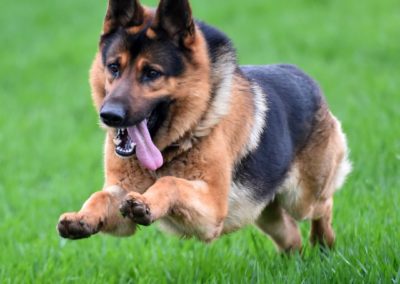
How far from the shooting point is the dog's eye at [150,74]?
4.75 meters

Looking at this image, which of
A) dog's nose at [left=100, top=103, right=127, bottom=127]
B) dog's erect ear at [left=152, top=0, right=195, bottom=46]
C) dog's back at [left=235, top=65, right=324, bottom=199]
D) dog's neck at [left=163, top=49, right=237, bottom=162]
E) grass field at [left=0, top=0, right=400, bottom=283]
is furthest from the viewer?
grass field at [left=0, top=0, right=400, bottom=283]

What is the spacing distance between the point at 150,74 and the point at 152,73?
0.04ft

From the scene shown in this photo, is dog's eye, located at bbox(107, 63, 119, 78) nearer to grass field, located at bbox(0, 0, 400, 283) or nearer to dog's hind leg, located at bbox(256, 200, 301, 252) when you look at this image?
grass field, located at bbox(0, 0, 400, 283)

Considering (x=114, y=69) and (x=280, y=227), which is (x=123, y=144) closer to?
(x=114, y=69)

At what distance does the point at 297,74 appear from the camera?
20.3ft

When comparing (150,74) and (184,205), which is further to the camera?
(150,74)

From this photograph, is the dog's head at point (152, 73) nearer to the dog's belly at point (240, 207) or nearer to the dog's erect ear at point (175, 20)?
the dog's erect ear at point (175, 20)

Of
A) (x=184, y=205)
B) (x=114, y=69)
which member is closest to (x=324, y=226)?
(x=184, y=205)

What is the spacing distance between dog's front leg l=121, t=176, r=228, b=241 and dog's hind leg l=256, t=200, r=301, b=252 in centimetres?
→ 145

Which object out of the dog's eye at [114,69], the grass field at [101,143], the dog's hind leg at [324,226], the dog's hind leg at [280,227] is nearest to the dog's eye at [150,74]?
the dog's eye at [114,69]

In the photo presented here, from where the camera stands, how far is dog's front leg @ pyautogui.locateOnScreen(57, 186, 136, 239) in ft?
14.3

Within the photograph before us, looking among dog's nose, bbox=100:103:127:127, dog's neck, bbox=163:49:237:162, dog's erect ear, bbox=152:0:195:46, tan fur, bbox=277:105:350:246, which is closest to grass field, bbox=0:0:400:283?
tan fur, bbox=277:105:350:246

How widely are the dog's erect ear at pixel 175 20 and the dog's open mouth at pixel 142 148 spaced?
570mm

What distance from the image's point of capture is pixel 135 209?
4207 mm
